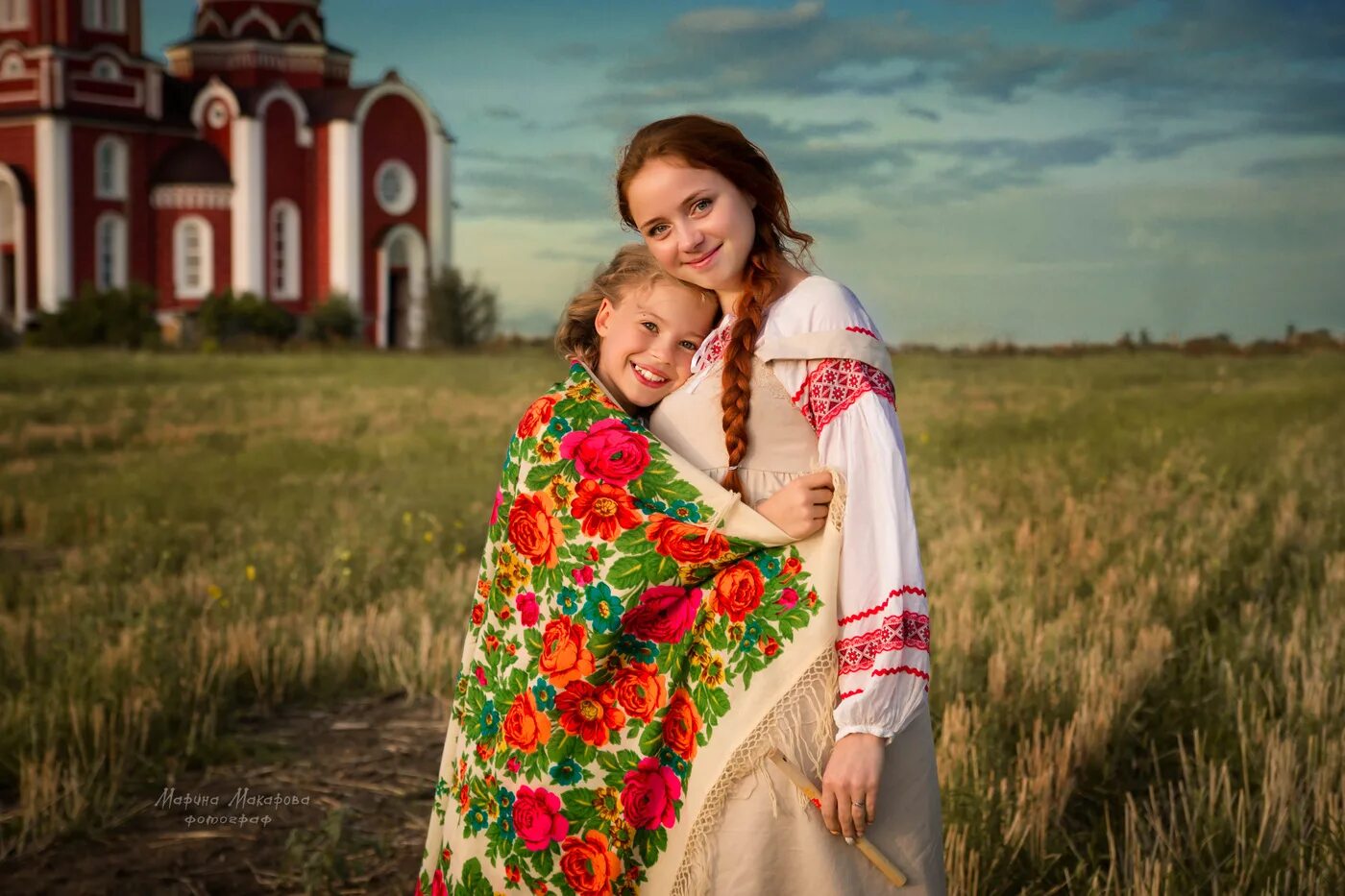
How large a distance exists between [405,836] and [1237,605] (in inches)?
160

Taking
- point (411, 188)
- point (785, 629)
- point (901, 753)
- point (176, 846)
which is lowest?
point (176, 846)

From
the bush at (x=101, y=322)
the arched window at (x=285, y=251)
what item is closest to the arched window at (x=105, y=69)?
the arched window at (x=285, y=251)

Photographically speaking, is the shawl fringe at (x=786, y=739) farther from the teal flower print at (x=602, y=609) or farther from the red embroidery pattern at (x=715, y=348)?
the red embroidery pattern at (x=715, y=348)

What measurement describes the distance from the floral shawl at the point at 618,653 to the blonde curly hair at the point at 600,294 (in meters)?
0.12

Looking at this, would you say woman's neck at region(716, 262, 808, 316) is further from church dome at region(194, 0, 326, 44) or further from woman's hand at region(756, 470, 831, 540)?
church dome at region(194, 0, 326, 44)

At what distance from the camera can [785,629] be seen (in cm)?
232

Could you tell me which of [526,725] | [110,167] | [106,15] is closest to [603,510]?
[526,725]

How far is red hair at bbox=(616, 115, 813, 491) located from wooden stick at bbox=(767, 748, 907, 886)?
50cm

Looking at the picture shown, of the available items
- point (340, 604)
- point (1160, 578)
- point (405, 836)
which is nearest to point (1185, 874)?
point (405, 836)

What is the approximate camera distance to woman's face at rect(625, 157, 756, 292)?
2.50 meters

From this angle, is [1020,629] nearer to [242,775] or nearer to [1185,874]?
[1185,874]

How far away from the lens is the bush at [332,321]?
118 ft

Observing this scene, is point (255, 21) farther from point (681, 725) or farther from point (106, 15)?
point (681, 725)

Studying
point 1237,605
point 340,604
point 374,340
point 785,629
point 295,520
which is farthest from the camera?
point 374,340
